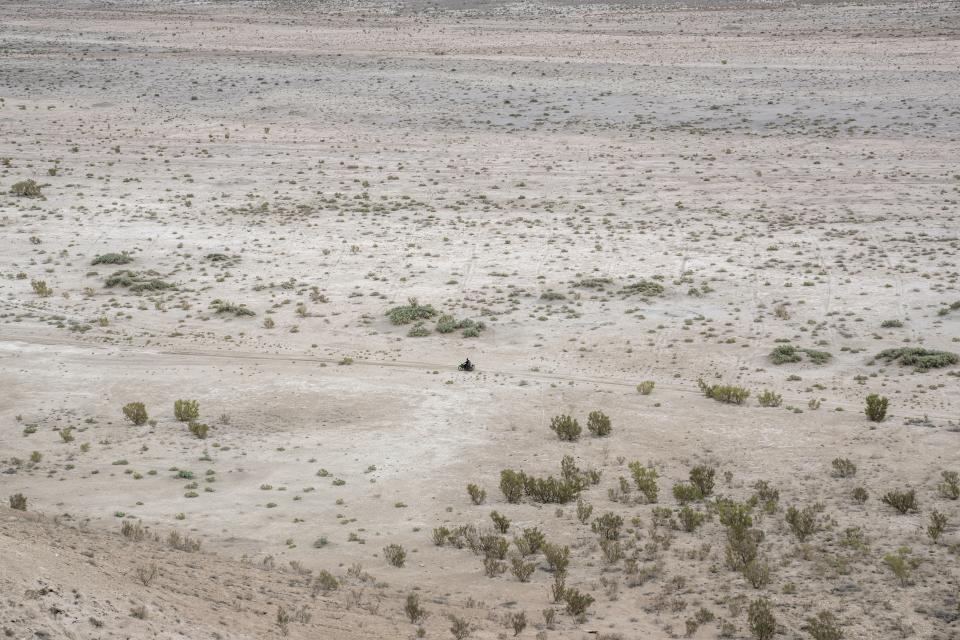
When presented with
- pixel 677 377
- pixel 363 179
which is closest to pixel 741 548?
pixel 677 377

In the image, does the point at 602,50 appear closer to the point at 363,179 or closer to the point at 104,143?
the point at 363,179

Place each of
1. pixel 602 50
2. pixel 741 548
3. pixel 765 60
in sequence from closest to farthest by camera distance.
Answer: pixel 741 548
pixel 765 60
pixel 602 50

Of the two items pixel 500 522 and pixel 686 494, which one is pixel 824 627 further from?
pixel 500 522

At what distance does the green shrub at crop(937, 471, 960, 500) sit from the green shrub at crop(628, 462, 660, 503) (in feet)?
17.8

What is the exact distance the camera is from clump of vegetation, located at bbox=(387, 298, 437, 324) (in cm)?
3303

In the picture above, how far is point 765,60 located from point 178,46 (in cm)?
3957

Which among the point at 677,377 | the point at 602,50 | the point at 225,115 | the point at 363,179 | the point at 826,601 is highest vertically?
the point at 602,50

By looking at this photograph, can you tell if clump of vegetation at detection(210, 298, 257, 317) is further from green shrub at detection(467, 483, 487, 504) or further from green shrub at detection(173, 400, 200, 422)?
green shrub at detection(467, 483, 487, 504)

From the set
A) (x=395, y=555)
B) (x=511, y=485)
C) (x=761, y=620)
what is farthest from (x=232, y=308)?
(x=761, y=620)

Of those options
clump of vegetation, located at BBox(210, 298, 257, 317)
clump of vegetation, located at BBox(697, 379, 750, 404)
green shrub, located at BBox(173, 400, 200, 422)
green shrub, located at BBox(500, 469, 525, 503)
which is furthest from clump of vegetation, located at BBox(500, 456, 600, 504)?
clump of vegetation, located at BBox(210, 298, 257, 317)

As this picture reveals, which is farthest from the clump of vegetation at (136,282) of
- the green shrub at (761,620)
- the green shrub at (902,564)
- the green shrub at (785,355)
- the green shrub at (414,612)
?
the green shrub at (902,564)

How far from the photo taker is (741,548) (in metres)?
18.4

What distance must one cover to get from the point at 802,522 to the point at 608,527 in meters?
3.50

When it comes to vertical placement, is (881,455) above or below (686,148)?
below
